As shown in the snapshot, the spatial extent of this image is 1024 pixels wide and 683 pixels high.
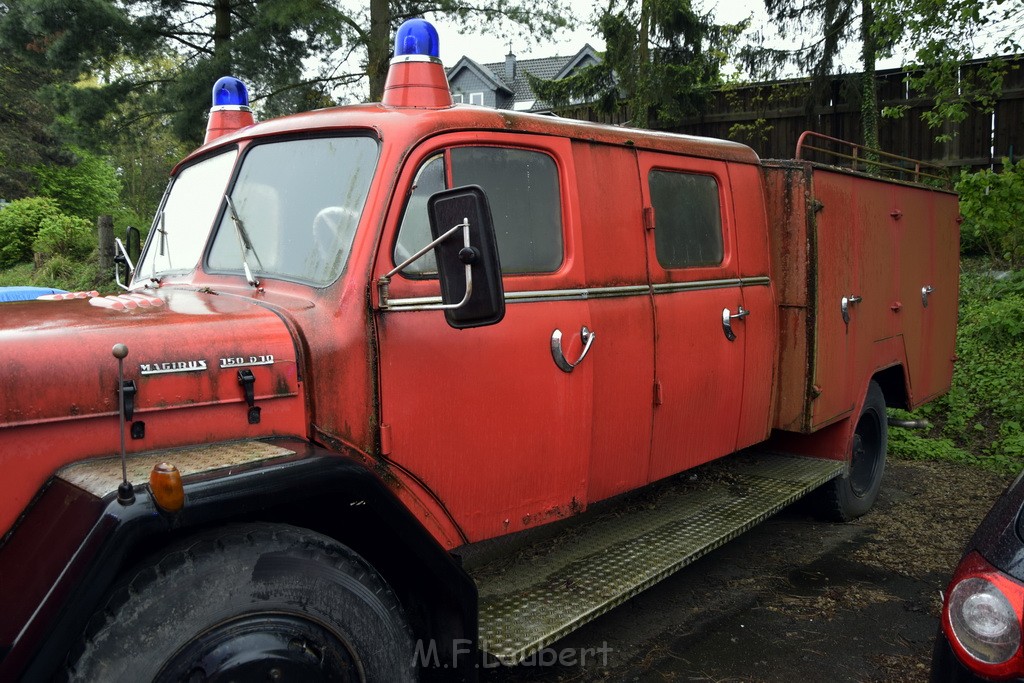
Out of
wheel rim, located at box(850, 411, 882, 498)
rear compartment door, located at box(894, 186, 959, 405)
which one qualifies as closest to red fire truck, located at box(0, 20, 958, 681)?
wheel rim, located at box(850, 411, 882, 498)

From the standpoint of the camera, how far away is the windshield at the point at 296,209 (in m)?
2.81

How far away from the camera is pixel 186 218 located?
350 cm

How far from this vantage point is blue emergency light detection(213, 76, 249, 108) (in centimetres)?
404

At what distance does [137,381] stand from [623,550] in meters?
2.26

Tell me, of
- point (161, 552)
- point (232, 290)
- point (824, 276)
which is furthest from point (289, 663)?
point (824, 276)

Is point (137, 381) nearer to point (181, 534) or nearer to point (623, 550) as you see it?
point (181, 534)

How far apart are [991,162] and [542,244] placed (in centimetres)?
1248

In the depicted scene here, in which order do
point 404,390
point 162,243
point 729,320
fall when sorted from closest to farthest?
point 404,390 < point 162,243 < point 729,320

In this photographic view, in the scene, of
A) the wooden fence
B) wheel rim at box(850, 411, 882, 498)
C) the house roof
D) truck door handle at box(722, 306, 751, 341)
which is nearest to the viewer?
truck door handle at box(722, 306, 751, 341)

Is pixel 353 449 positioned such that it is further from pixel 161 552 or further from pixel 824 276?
pixel 824 276

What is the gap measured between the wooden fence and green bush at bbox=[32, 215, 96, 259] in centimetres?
1080

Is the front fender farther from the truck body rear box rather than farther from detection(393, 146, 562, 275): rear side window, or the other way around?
the truck body rear box

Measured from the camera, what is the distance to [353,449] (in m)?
2.63

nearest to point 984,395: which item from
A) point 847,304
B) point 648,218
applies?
point 847,304
